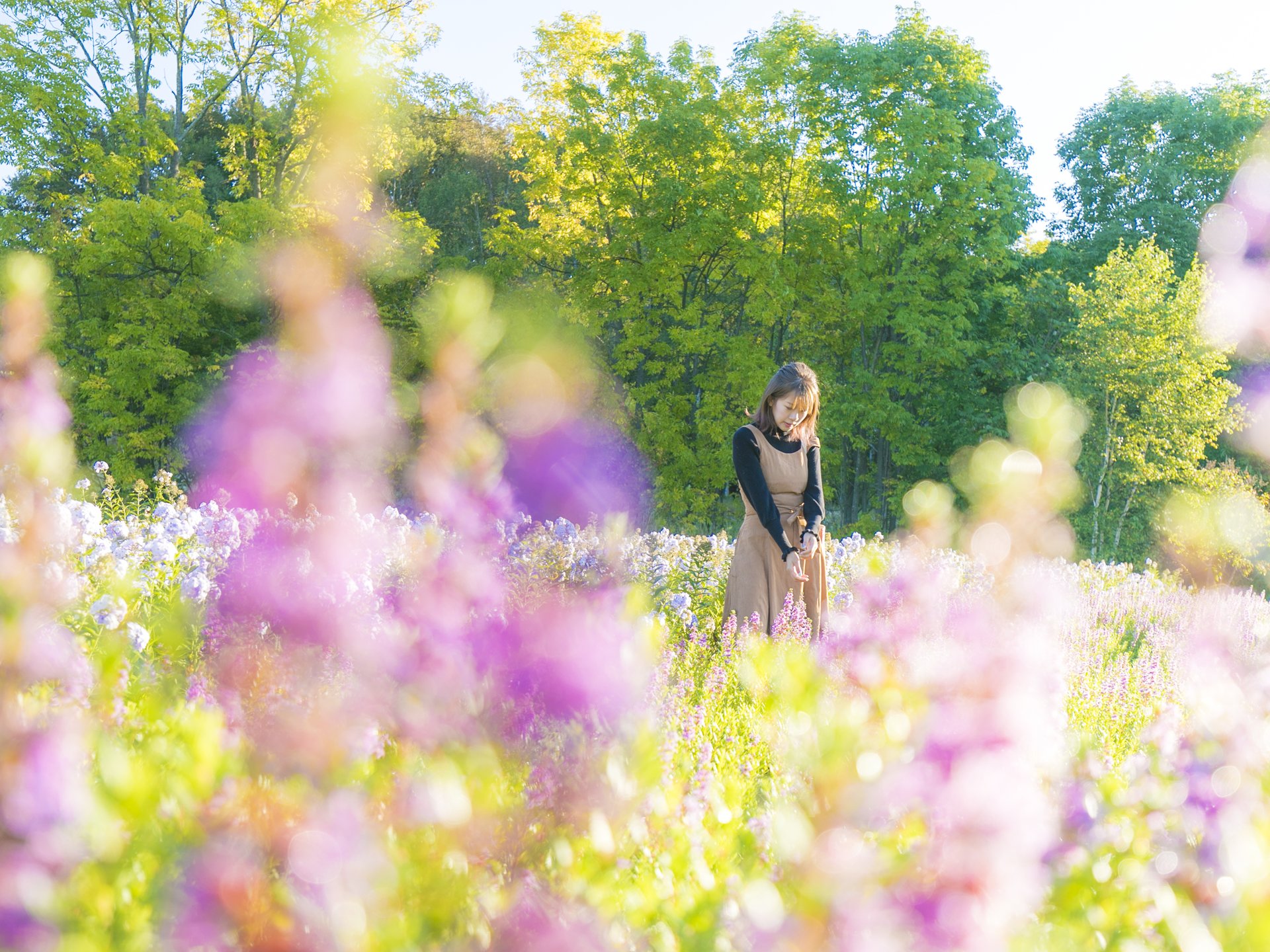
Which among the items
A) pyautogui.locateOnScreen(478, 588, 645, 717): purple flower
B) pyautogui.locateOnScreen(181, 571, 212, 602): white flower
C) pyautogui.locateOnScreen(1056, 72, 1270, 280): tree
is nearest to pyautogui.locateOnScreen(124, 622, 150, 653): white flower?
pyautogui.locateOnScreen(181, 571, 212, 602): white flower

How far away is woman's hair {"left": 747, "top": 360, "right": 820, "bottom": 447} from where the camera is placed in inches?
190

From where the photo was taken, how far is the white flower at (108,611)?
11.7ft

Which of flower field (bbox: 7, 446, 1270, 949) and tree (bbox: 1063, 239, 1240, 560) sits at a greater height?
tree (bbox: 1063, 239, 1240, 560)

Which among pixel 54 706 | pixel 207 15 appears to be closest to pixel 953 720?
pixel 54 706

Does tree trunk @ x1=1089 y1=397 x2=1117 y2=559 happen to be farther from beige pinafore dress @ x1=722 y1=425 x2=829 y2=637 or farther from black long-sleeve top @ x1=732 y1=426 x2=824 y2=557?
black long-sleeve top @ x1=732 y1=426 x2=824 y2=557

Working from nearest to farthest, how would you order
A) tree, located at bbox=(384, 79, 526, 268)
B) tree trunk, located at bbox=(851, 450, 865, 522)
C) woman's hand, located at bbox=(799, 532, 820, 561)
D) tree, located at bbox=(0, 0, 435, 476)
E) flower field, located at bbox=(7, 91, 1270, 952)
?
flower field, located at bbox=(7, 91, 1270, 952) → woman's hand, located at bbox=(799, 532, 820, 561) → tree, located at bbox=(0, 0, 435, 476) → tree trunk, located at bbox=(851, 450, 865, 522) → tree, located at bbox=(384, 79, 526, 268)

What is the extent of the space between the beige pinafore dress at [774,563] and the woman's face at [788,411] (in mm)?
125

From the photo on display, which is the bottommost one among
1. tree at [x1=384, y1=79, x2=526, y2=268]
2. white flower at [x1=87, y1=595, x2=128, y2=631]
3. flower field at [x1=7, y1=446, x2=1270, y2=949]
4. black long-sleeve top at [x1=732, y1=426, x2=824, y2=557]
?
white flower at [x1=87, y1=595, x2=128, y2=631]

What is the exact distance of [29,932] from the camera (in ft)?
3.79

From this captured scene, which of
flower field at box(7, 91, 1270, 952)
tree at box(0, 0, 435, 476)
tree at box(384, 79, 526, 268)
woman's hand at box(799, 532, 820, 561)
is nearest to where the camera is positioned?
flower field at box(7, 91, 1270, 952)

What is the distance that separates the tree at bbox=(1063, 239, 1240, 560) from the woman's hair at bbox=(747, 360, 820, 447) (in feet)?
41.6

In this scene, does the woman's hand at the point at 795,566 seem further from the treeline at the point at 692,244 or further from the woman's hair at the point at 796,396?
the treeline at the point at 692,244

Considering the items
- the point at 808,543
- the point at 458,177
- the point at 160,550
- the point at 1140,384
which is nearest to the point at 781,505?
the point at 808,543

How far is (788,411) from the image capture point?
4902mm
